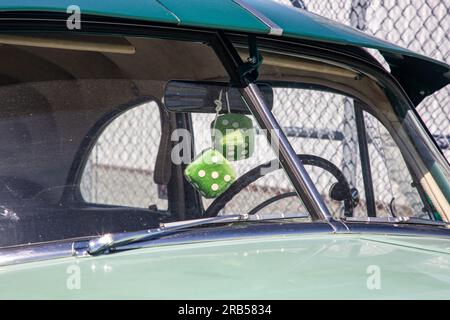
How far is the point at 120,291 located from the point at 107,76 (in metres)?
0.82

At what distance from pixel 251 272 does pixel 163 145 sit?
0.74 meters

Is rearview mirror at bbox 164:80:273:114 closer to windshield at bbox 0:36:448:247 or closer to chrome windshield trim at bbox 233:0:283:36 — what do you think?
windshield at bbox 0:36:448:247

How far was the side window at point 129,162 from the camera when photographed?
221 centimetres

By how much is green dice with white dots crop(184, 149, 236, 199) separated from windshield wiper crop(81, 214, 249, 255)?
194 mm

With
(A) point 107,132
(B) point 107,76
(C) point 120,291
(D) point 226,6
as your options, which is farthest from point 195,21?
(C) point 120,291

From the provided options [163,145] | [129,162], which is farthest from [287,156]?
[129,162]

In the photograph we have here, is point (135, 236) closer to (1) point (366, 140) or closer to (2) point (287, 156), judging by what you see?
(2) point (287, 156)

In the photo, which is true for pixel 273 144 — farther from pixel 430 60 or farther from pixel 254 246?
pixel 430 60

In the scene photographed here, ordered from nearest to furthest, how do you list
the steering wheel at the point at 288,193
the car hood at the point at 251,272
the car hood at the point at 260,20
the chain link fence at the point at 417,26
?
1. the car hood at the point at 251,272
2. the car hood at the point at 260,20
3. the steering wheel at the point at 288,193
4. the chain link fence at the point at 417,26

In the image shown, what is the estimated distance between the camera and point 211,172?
81.7 inches

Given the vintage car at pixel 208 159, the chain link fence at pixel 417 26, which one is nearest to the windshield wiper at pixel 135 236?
the vintage car at pixel 208 159

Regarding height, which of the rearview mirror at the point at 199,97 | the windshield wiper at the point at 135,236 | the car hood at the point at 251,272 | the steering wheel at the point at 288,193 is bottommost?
the car hood at the point at 251,272

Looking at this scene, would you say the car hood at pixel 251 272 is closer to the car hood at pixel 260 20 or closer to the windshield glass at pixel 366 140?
the windshield glass at pixel 366 140

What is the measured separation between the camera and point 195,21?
77.4 inches
